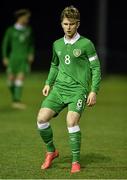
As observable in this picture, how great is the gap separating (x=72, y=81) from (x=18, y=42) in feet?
26.5

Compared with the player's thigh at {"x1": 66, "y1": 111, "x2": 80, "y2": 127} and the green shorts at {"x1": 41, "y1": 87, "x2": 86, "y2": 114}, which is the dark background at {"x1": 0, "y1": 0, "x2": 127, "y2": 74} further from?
the player's thigh at {"x1": 66, "y1": 111, "x2": 80, "y2": 127}

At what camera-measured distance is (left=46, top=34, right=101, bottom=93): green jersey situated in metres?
8.95

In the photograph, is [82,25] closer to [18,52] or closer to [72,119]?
[18,52]

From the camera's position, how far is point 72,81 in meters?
9.05

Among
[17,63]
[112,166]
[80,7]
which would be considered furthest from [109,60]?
[112,166]

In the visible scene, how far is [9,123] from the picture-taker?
13758 mm

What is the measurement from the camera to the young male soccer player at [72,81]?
8875 mm

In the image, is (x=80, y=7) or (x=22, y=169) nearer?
(x=22, y=169)

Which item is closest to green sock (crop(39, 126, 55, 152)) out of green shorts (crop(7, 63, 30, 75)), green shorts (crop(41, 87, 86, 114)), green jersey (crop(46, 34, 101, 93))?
green shorts (crop(41, 87, 86, 114))

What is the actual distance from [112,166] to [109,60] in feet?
60.1

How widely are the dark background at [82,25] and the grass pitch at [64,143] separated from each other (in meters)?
8.77

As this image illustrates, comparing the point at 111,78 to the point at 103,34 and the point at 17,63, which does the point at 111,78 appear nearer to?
the point at 103,34

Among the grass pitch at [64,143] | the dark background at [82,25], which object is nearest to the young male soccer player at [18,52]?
the grass pitch at [64,143]

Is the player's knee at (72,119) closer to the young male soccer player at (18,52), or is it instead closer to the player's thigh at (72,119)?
the player's thigh at (72,119)
